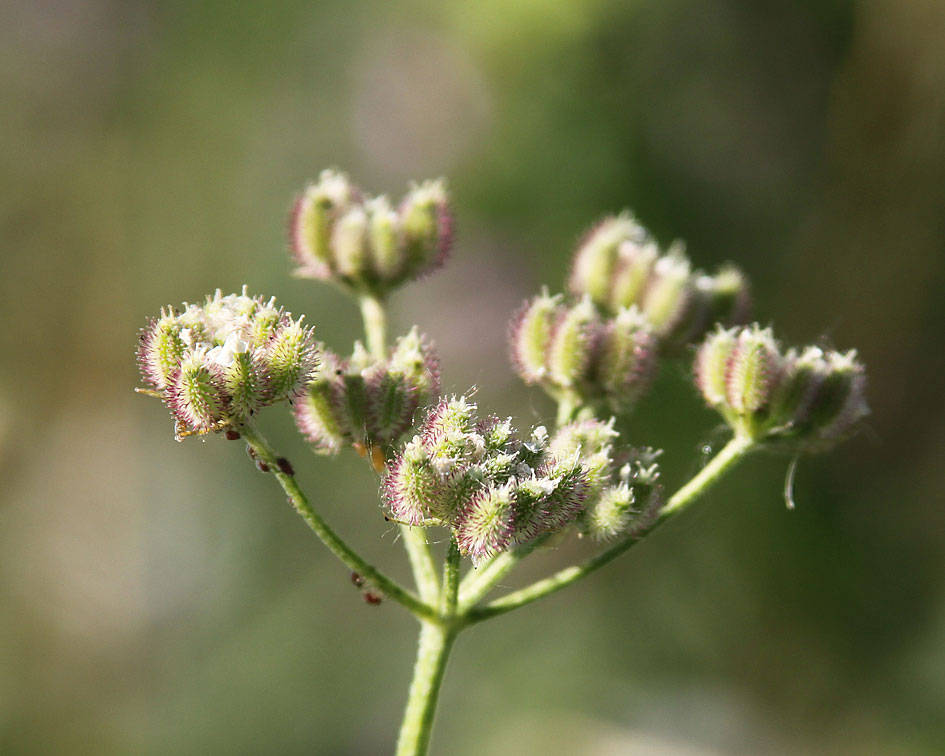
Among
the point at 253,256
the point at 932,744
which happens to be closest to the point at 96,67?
the point at 253,256

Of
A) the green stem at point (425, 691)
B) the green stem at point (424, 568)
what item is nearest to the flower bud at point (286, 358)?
the green stem at point (424, 568)

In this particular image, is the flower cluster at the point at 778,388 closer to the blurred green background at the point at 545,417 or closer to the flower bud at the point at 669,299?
the flower bud at the point at 669,299

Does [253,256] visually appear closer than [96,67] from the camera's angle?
Yes

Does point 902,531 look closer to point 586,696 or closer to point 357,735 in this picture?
point 586,696

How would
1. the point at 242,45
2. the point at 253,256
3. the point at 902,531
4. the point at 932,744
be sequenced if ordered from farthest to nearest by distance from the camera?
the point at 242,45 < the point at 253,256 < the point at 902,531 < the point at 932,744

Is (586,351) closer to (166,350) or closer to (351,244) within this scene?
(351,244)
